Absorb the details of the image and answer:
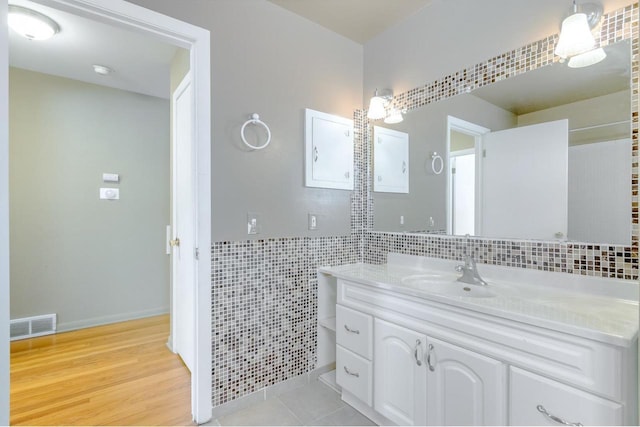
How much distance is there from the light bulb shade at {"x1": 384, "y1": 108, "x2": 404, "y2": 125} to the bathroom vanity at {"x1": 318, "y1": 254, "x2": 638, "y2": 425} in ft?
3.22

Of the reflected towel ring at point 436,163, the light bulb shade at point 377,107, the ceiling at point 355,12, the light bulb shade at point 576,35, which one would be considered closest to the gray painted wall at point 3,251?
the ceiling at point 355,12

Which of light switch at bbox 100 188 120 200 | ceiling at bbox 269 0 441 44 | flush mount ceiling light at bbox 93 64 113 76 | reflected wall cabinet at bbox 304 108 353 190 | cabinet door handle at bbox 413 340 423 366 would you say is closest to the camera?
cabinet door handle at bbox 413 340 423 366

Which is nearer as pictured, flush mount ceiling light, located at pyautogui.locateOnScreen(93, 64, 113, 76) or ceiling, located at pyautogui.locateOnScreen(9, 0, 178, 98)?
ceiling, located at pyautogui.locateOnScreen(9, 0, 178, 98)

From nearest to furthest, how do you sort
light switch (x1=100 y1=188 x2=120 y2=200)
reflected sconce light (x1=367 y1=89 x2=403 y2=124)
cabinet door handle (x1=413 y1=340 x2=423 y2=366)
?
cabinet door handle (x1=413 y1=340 x2=423 y2=366), reflected sconce light (x1=367 y1=89 x2=403 y2=124), light switch (x1=100 y1=188 x2=120 y2=200)

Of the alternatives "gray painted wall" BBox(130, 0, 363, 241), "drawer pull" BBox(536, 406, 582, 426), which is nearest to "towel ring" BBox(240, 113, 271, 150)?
"gray painted wall" BBox(130, 0, 363, 241)

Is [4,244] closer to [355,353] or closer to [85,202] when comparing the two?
[355,353]

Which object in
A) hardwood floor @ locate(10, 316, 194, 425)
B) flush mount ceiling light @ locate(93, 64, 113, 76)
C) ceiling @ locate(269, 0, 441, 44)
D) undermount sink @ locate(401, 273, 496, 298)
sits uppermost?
ceiling @ locate(269, 0, 441, 44)

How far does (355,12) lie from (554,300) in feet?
6.49

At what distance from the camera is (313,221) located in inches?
79.7

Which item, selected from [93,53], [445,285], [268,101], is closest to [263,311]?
[445,285]

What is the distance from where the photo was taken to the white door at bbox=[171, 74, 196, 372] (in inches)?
82.6

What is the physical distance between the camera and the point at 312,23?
2039 millimetres

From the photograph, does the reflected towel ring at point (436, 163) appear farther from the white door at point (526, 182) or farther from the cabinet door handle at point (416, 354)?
the cabinet door handle at point (416, 354)

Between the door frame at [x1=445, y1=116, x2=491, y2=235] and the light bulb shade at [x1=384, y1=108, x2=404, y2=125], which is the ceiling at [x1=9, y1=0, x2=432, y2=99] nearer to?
the light bulb shade at [x1=384, y1=108, x2=404, y2=125]
